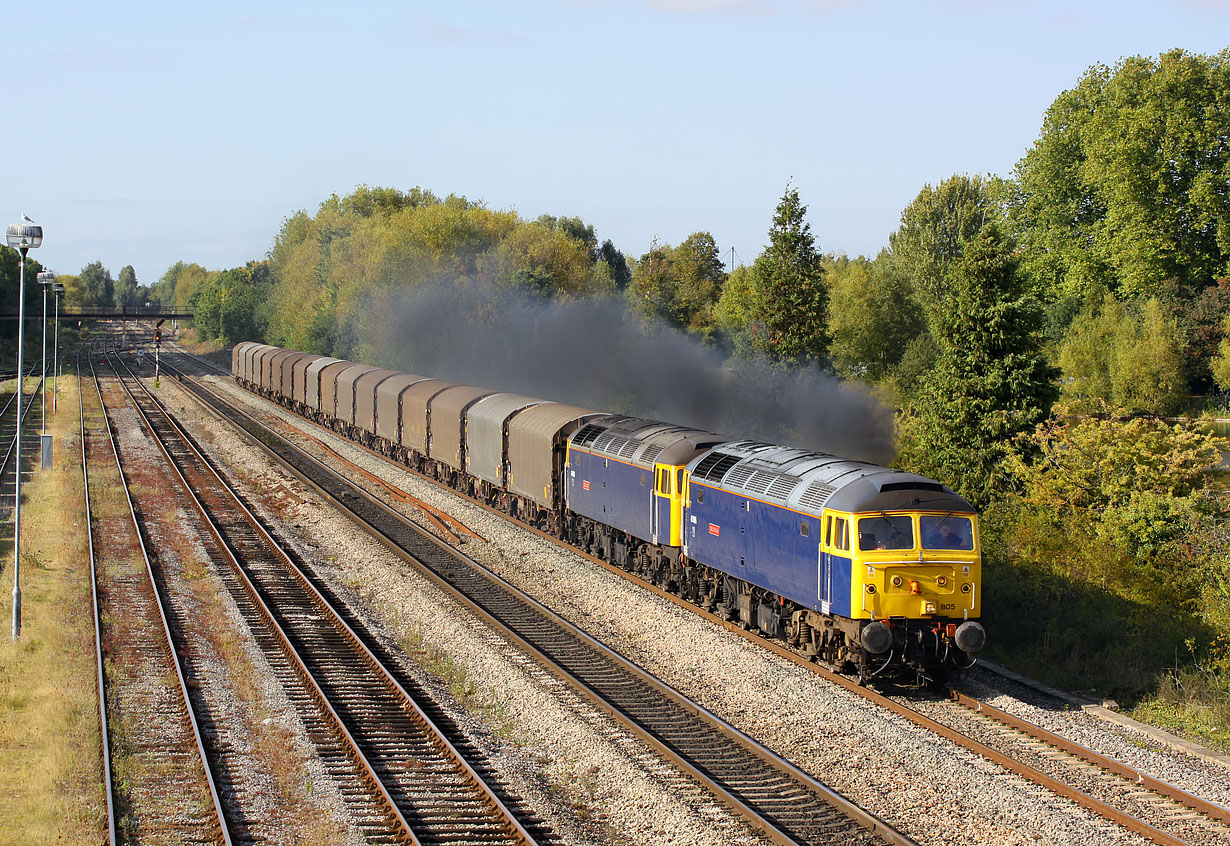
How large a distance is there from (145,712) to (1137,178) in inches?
2286

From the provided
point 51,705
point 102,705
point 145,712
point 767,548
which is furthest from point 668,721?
point 51,705

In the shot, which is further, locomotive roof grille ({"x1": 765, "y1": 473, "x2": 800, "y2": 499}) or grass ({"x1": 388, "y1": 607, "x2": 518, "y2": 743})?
locomotive roof grille ({"x1": 765, "y1": 473, "x2": 800, "y2": 499})

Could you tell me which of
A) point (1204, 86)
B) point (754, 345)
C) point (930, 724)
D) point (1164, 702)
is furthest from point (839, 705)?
point (1204, 86)

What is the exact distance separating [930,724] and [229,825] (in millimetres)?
9090

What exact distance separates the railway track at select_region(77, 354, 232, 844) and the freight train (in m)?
9.16

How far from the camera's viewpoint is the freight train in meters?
16.5

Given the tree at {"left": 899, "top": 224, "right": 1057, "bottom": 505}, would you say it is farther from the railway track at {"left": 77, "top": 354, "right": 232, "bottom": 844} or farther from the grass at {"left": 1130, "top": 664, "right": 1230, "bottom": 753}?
the railway track at {"left": 77, "top": 354, "right": 232, "bottom": 844}

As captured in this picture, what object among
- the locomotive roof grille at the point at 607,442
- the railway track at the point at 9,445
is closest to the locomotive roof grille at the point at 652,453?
the locomotive roof grille at the point at 607,442

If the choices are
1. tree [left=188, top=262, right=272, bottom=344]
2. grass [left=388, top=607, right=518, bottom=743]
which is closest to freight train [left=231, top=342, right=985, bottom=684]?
grass [left=388, top=607, right=518, bottom=743]

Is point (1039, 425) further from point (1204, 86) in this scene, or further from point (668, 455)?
point (1204, 86)

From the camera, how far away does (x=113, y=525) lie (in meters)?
31.4

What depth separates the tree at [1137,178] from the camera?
5847 centimetres

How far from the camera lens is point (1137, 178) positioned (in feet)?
195

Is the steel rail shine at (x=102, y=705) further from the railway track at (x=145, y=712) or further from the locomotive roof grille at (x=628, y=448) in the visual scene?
the locomotive roof grille at (x=628, y=448)
